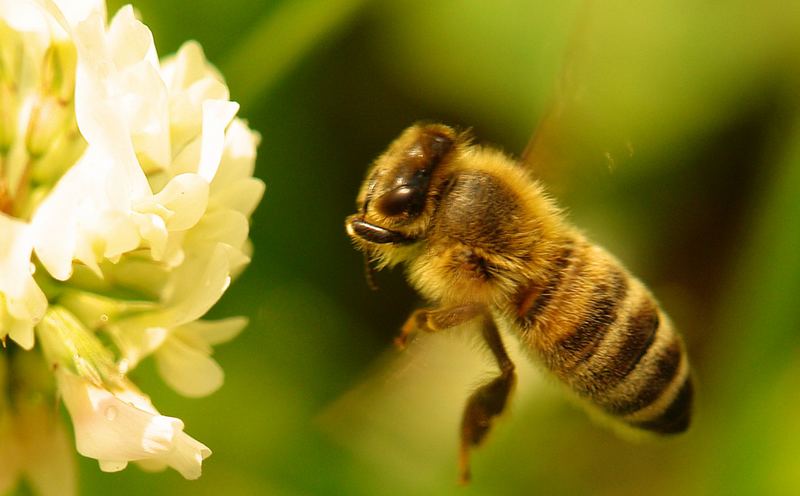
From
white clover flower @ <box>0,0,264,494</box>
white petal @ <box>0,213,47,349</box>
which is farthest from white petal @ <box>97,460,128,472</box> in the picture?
white petal @ <box>0,213,47,349</box>

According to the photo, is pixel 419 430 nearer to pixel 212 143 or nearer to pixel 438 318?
pixel 438 318

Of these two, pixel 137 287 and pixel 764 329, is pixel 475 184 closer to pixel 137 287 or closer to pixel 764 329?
pixel 137 287

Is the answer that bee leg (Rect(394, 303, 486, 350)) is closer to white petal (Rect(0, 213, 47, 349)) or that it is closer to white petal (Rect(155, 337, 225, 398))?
white petal (Rect(155, 337, 225, 398))

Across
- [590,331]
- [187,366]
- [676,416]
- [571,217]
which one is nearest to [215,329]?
[187,366]

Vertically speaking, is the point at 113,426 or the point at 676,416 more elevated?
the point at 676,416

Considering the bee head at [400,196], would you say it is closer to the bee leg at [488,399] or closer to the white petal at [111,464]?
the bee leg at [488,399]

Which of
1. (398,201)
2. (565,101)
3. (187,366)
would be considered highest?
(565,101)

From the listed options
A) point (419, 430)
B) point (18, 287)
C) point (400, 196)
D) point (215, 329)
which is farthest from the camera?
point (419, 430)

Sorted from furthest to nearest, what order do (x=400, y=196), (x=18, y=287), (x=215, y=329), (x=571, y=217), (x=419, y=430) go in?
1. (x=419, y=430)
2. (x=571, y=217)
3. (x=215, y=329)
4. (x=400, y=196)
5. (x=18, y=287)
